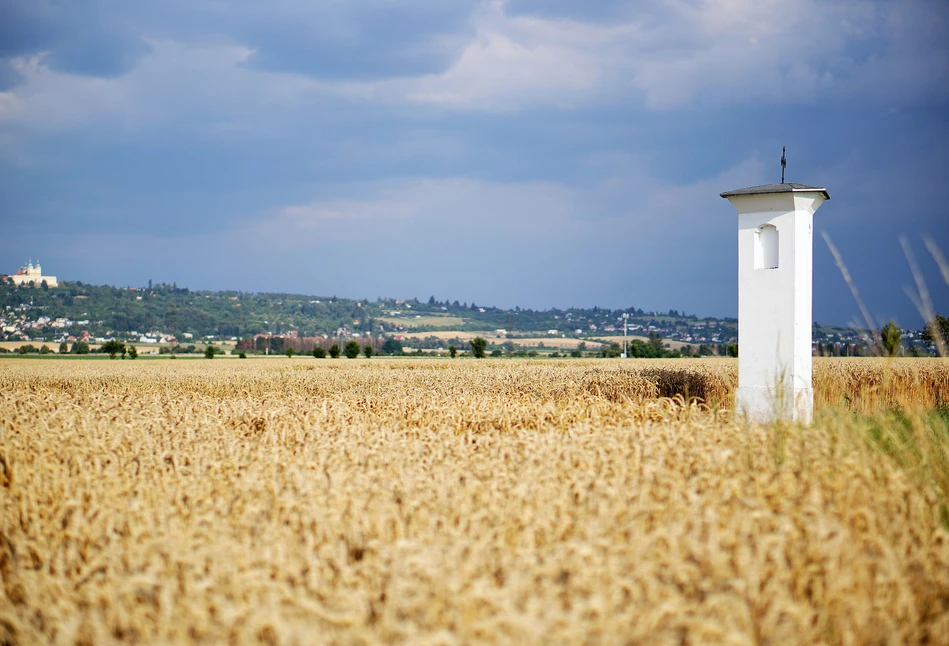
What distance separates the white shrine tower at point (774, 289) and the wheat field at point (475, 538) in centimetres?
370

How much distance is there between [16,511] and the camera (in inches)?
223

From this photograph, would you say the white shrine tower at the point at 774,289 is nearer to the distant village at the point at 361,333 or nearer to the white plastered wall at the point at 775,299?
the white plastered wall at the point at 775,299

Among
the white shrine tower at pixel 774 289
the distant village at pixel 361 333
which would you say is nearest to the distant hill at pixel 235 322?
the distant village at pixel 361 333

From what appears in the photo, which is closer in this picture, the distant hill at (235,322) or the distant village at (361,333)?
the distant village at (361,333)

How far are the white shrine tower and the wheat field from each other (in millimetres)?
3703

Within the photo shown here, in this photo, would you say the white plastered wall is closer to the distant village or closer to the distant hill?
the distant village

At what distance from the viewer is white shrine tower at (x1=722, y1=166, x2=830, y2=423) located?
483 inches

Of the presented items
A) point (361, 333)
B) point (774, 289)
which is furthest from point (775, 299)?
point (361, 333)

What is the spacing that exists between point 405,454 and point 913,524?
165 inches

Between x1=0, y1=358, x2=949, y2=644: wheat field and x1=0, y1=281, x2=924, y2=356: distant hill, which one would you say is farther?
x1=0, y1=281, x2=924, y2=356: distant hill

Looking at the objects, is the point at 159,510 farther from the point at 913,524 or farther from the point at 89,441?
the point at 913,524

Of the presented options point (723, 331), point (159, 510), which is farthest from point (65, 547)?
point (723, 331)

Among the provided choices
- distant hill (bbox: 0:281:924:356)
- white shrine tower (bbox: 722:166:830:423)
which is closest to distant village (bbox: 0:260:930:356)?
distant hill (bbox: 0:281:924:356)

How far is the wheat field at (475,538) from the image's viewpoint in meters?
3.56
